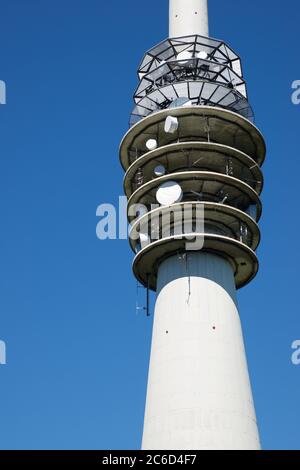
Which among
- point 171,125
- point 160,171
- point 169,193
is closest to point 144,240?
point 169,193

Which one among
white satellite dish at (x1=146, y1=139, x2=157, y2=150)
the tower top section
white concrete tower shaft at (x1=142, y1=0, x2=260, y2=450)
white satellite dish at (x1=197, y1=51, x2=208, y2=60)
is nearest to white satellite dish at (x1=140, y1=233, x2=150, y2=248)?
white concrete tower shaft at (x1=142, y1=0, x2=260, y2=450)

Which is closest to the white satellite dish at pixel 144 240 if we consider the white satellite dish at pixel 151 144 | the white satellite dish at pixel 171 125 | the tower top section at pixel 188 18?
the white satellite dish at pixel 151 144

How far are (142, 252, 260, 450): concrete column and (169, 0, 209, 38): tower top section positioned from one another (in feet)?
43.8

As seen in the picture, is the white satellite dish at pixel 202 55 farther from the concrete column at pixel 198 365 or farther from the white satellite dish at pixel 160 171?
the concrete column at pixel 198 365

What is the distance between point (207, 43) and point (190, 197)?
9142 millimetres

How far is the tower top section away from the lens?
37875 mm

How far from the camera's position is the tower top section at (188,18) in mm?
37875

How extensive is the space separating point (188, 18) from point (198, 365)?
19.4 metres

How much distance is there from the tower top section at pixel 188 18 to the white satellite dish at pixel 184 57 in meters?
2.64

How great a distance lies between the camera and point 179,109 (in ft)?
106

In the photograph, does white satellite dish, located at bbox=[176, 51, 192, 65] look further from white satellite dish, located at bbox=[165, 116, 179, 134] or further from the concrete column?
the concrete column

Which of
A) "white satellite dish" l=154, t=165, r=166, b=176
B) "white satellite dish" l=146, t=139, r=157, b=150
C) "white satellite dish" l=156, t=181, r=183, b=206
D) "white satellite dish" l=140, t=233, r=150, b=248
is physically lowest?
"white satellite dish" l=140, t=233, r=150, b=248
